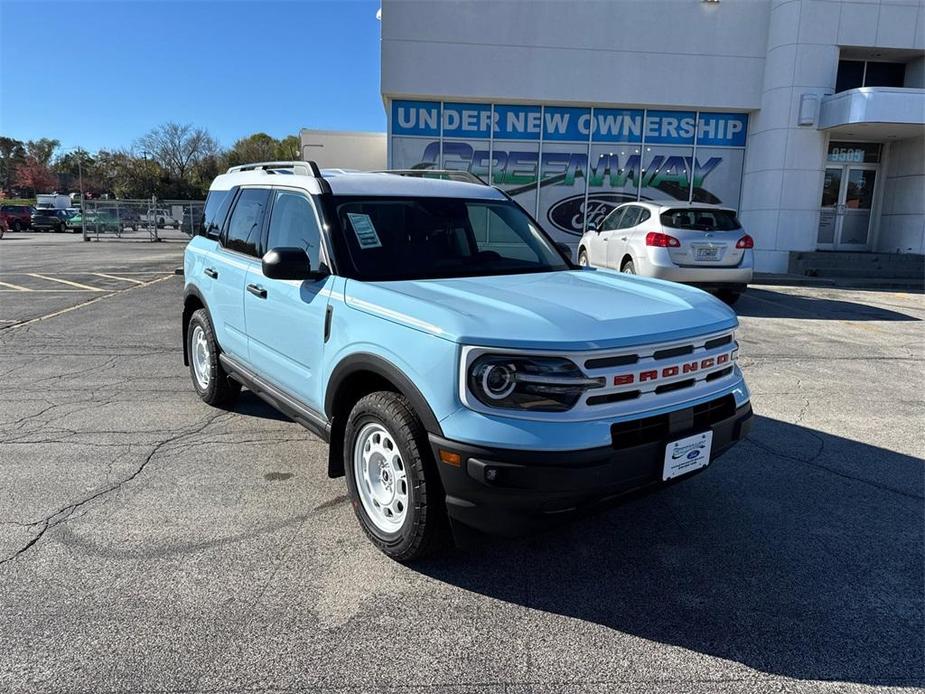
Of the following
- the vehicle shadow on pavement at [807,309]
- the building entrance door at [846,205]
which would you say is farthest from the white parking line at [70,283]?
the building entrance door at [846,205]

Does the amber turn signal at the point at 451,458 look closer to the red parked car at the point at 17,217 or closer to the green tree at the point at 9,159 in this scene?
the red parked car at the point at 17,217

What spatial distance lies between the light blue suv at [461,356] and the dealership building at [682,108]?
14.0m

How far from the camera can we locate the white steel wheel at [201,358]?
560cm

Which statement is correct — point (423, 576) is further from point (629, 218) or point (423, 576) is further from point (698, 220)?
point (629, 218)

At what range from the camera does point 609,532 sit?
364 centimetres

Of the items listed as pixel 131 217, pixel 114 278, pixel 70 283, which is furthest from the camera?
pixel 131 217

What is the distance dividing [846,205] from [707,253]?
11.7m

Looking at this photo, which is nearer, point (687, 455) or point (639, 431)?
point (639, 431)

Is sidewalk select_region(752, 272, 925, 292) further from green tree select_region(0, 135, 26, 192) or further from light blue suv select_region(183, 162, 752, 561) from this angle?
green tree select_region(0, 135, 26, 192)

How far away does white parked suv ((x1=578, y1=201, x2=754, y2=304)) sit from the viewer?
10289mm

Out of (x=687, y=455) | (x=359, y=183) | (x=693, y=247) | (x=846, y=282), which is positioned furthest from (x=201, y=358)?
(x=846, y=282)

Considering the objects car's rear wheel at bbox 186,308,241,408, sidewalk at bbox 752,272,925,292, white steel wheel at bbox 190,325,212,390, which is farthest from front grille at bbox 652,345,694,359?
sidewalk at bbox 752,272,925,292

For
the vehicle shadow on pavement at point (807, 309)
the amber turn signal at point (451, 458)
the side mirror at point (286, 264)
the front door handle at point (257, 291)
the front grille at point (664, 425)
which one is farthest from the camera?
the vehicle shadow on pavement at point (807, 309)

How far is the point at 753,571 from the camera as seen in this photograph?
326 centimetres
